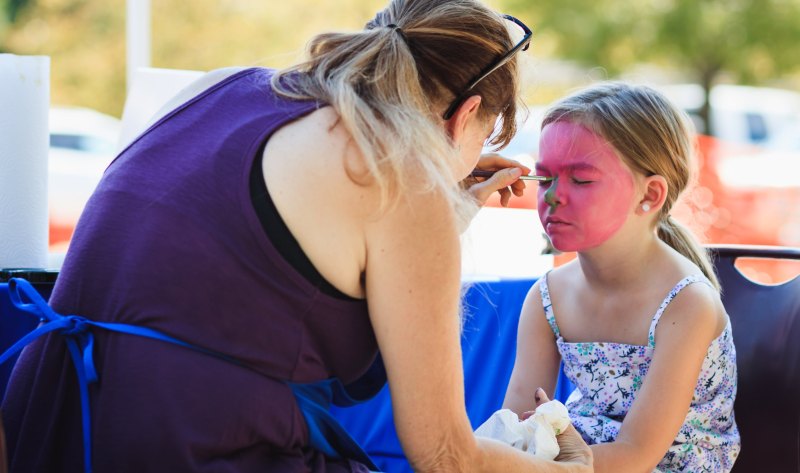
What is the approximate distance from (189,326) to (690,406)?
1.11 metres

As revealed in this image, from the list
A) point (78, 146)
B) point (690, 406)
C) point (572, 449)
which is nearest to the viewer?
point (572, 449)

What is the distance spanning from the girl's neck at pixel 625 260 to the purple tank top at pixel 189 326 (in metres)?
0.81

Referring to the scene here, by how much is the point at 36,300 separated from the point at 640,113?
1256 millimetres

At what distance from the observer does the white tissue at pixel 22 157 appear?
1930mm

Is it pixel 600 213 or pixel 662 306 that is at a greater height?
pixel 600 213

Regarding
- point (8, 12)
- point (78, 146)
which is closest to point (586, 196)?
point (78, 146)

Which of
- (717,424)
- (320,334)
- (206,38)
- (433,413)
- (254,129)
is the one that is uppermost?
(206,38)

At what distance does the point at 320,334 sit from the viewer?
51.1 inches

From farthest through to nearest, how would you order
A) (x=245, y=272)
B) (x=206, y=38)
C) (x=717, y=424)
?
(x=206, y=38)
(x=717, y=424)
(x=245, y=272)

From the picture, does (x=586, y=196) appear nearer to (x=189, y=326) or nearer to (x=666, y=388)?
(x=666, y=388)

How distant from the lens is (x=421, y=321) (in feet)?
4.18

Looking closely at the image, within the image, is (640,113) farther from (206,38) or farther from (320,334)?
(206,38)

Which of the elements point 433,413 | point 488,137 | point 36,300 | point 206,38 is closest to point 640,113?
point 488,137

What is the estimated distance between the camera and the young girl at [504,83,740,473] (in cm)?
180
